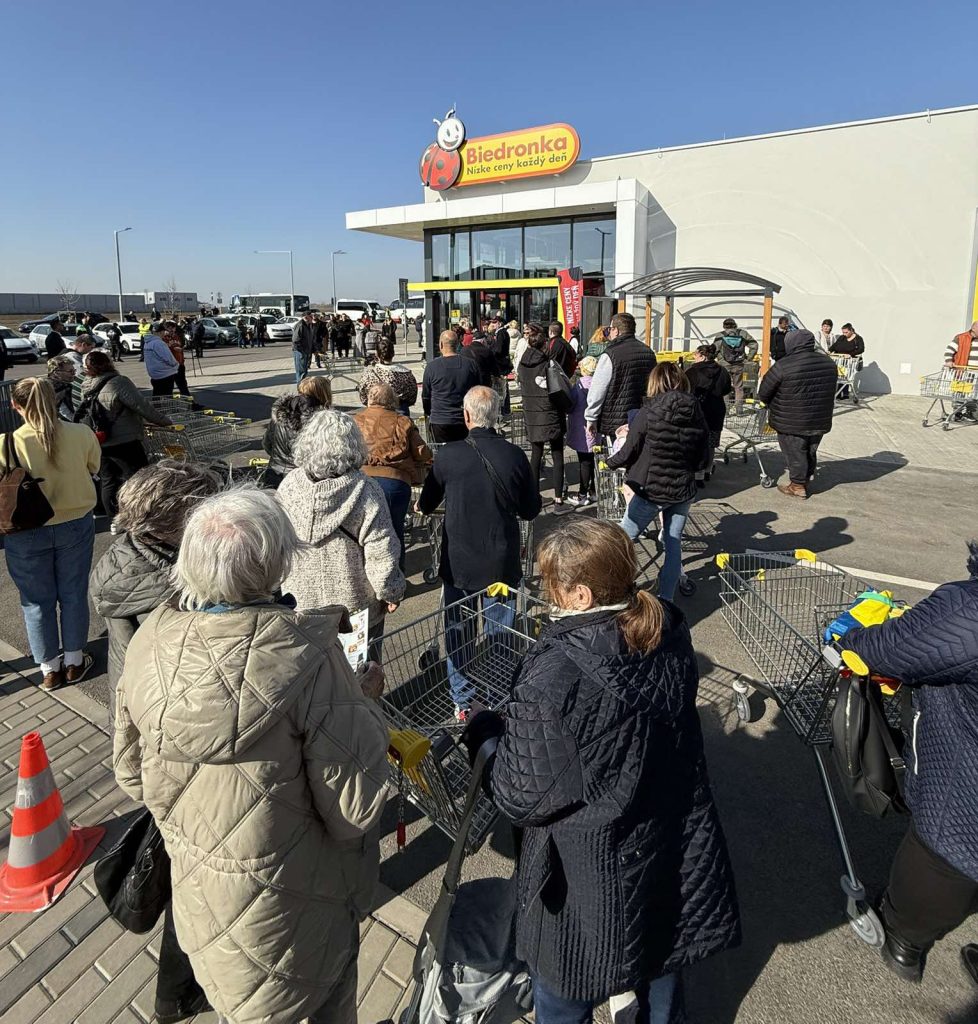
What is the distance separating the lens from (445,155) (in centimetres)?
2302

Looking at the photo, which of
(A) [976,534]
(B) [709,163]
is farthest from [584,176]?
(A) [976,534]

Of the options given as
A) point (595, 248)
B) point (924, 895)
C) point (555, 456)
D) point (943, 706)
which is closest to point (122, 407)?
point (555, 456)

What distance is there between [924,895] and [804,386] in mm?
7162

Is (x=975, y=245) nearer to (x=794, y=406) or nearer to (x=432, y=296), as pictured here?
(x=794, y=406)

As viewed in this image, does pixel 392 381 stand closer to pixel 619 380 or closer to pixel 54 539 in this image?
pixel 54 539

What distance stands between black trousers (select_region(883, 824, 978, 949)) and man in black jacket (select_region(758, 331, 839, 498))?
6.88 m

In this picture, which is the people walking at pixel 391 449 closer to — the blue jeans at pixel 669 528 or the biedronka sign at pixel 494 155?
the blue jeans at pixel 669 528

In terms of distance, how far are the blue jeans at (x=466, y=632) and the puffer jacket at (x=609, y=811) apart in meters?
1.40

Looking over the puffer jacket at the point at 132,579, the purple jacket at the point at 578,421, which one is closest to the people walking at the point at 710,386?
the purple jacket at the point at 578,421

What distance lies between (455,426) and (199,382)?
16.4 meters

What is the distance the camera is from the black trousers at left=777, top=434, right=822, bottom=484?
28.3 feet

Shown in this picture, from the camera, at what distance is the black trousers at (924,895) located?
7.30 feet

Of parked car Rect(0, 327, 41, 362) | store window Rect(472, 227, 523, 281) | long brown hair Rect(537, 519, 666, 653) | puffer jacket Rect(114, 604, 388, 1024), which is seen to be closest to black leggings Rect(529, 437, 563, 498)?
long brown hair Rect(537, 519, 666, 653)

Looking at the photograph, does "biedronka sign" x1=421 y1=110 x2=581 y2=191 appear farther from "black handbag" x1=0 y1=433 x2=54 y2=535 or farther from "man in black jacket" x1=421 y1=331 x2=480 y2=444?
"black handbag" x1=0 y1=433 x2=54 y2=535
